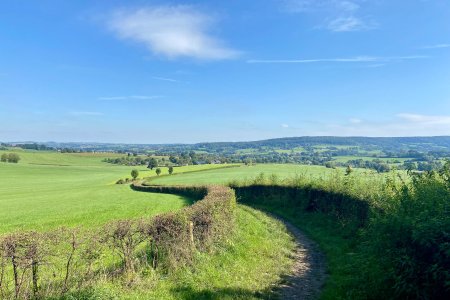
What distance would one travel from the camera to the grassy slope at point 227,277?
10078 millimetres

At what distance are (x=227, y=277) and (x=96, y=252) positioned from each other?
5.01 meters

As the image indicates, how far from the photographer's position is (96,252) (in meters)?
10.1

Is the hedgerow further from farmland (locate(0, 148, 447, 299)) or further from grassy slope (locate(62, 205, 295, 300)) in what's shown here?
grassy slope (locate(62, 205, 295, 300))

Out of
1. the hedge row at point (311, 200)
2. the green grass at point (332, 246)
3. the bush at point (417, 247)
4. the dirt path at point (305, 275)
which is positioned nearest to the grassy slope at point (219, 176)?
the hedge row at point (311, 200)

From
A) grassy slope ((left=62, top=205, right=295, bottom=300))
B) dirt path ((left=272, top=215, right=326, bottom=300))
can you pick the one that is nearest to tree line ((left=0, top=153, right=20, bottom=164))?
grassy slope ((left=62, top=205, right=295, bottom=300))

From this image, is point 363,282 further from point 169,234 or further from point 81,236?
point 81,236

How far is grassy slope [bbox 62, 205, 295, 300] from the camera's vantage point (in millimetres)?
10078

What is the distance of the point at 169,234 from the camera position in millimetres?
12336

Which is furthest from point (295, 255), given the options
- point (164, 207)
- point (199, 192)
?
point (199, 192)

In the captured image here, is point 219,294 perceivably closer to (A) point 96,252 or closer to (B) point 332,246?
(A) point 96,252

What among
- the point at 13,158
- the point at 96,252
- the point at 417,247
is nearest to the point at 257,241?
the point at 417,247

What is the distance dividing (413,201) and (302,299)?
195 inches

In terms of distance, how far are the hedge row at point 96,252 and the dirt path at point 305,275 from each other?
3761mm

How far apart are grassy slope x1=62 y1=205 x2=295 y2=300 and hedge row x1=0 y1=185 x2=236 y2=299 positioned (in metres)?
0.64
